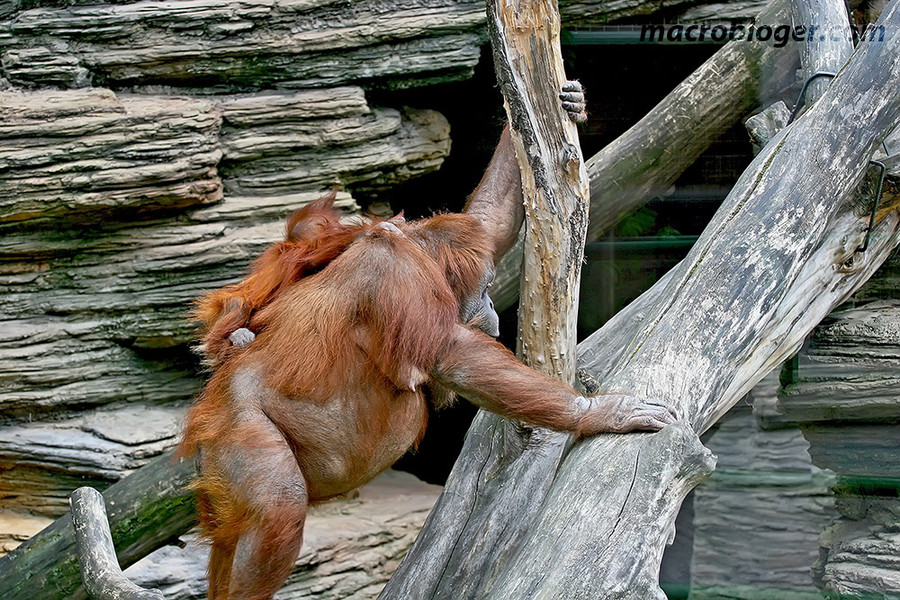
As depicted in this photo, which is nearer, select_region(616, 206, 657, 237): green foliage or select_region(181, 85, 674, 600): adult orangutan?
select_region(181, 85, 674, 600): adult orangutan

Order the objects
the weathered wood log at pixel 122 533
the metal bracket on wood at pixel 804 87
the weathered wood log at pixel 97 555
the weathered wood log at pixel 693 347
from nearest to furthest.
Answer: the weathered wood log at pixel 693 347 < the weathered wood log at pixel 97 555 < the metal bracket on wood at pixel 804 87 < the weathered wood log at pixel 122 533

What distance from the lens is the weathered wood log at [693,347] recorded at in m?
1.85

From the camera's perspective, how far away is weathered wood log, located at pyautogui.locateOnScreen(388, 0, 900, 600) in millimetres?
1853

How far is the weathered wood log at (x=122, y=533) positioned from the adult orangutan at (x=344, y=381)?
0.83m

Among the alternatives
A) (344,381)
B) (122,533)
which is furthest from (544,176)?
(122,533)

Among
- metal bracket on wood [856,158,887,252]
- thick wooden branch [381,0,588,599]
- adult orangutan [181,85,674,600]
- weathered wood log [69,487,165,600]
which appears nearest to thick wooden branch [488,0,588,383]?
thick wooden branch [381,0,588,599]

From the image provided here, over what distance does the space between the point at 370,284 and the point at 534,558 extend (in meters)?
0.93

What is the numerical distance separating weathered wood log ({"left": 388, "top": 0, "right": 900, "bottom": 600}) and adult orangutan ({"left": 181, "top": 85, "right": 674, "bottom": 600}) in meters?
0.19

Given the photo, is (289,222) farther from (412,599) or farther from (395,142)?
(395,142)

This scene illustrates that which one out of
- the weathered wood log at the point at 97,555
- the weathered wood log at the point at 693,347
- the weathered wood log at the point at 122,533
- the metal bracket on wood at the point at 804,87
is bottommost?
the weathered wood log at the point at 122,533

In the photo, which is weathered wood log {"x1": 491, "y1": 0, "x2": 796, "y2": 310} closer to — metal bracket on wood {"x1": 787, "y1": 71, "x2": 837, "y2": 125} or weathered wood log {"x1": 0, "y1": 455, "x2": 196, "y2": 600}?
metal bracket on wood {"x1": 787, "y1": 71, "x2": 837, "y2": 125}

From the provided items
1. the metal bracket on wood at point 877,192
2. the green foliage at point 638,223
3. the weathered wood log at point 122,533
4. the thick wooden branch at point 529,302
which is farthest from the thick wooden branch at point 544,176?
the weathered wood log at point 122,533

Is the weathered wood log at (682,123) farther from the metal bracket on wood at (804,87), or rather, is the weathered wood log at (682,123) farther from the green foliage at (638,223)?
the metal bracket on wood at (804,87)

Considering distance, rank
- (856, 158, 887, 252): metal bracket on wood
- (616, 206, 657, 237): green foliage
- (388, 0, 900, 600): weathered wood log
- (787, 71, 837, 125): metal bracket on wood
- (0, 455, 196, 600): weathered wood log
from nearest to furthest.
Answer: (388, 0, 900, 600): weathered wood log → (856, 158, 887, 252): metal bracket on wood → (787, 71, 837, 125): metal bracket on wood → (0, 455, 196, 600): weathered wood log → (616, 206, 657, 237): green foliage
